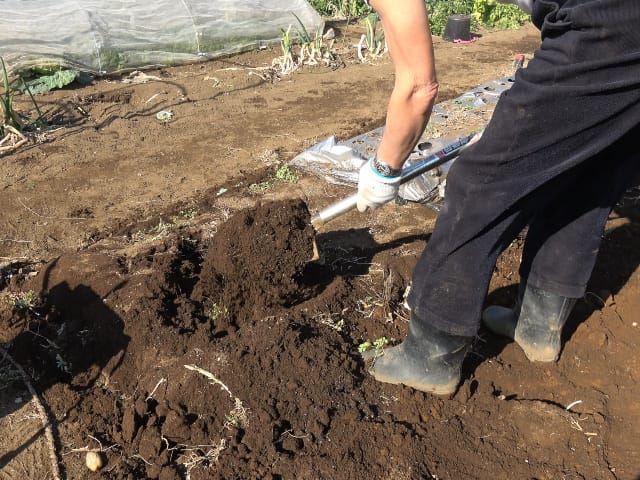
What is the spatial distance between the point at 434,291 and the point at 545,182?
0.53 metres

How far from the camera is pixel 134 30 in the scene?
22.3ft

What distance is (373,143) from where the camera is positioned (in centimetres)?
497

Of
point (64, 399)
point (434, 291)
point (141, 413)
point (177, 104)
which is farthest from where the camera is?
point (177, 104)

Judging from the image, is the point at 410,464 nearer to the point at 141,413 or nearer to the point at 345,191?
the point at 141,413

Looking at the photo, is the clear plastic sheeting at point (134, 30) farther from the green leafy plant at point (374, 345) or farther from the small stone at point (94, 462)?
the green leafy plant at point (374, 345)

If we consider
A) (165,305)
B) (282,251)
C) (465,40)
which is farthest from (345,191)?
(465,40)

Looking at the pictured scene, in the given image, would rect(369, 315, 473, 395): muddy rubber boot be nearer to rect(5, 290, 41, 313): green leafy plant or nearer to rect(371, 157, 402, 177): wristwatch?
rect(371, 157, 402, 177): wristwatch

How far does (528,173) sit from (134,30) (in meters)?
5.99

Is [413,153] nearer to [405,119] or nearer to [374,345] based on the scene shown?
[374,345]

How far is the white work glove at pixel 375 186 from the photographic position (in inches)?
93.7

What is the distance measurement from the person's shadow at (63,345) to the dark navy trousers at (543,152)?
1.43m

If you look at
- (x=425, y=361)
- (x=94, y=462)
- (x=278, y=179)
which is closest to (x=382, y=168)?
(x=425, y=361)

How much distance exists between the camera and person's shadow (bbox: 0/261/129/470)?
266cm

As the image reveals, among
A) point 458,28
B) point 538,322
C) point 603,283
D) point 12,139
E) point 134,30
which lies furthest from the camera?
point 458,28
